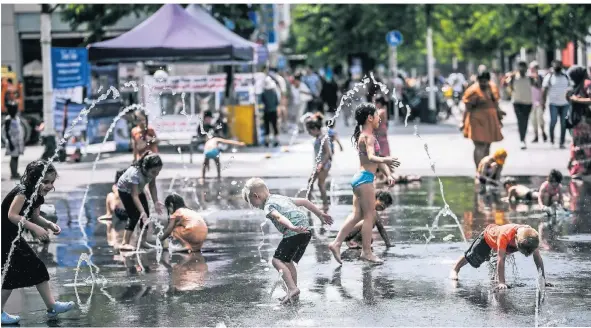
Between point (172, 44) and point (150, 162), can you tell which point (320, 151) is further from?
point (172, 44)

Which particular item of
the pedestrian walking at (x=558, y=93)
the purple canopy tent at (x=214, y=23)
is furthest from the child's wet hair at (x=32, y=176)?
the purple canopy tent at (x=214, y=23)

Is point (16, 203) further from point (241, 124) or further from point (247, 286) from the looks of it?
point (241, 124)

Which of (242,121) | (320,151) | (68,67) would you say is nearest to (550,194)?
(320,151)

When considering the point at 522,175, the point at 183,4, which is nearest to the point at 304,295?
the point at 522,175

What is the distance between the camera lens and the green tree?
33.3 m

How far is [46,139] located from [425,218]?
11.3 metres

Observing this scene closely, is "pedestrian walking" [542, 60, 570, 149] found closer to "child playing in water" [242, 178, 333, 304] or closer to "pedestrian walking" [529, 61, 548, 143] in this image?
"pedestrian walking" [529, 61, 548, 143]

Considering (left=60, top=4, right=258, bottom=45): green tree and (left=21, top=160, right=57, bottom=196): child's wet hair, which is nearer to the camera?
(left=21, top=160, right=57, bottom=196): child's wet hair

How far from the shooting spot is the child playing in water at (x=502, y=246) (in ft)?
32.2

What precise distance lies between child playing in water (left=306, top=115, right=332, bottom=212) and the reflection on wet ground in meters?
0.72

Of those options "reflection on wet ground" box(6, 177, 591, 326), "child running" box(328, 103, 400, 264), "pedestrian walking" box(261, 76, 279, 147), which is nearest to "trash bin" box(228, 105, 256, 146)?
"pedestrian walking" box(261, 76, 279, 147)

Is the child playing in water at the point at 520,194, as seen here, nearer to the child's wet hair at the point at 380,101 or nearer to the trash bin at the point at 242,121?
the child's wet hair at the point at 380,101

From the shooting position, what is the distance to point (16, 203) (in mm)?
9523

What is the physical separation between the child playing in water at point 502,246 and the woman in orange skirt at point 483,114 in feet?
28.2
